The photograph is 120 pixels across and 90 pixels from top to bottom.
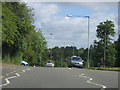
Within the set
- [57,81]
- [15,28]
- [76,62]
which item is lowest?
[57,81]

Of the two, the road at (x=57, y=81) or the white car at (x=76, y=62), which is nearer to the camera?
the road at (x=57, y=81)

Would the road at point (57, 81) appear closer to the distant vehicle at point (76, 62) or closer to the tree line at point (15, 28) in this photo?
the tree line at point (15, 28)

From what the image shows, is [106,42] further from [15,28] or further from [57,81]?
[57,81]

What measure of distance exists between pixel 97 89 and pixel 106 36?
3316 inches

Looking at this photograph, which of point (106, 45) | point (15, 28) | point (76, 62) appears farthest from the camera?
point (106, 45)

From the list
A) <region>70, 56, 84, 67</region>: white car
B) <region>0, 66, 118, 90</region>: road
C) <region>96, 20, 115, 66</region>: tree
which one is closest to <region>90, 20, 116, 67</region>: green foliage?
<region>96, 20, 115, 66</region>: tree

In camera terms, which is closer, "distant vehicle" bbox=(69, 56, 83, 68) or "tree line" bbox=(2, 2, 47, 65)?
"tree line" bbox=(2, 2, 47, 65)

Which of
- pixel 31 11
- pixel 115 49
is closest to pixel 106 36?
pixel 115 49

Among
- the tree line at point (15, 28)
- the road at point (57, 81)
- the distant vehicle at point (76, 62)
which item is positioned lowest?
the road at point (57, 81)

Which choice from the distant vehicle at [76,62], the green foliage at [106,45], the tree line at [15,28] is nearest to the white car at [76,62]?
the distant vehicle at [76,62]

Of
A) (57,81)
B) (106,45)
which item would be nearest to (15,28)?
(57,81)

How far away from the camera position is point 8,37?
1949 inches

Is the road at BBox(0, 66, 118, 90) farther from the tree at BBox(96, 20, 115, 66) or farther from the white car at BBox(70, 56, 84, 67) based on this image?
the tree at BBox(96, 20, 115, 66)

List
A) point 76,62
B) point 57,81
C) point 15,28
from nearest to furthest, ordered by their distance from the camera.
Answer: point 57,81, point 15,28, point 76,62
